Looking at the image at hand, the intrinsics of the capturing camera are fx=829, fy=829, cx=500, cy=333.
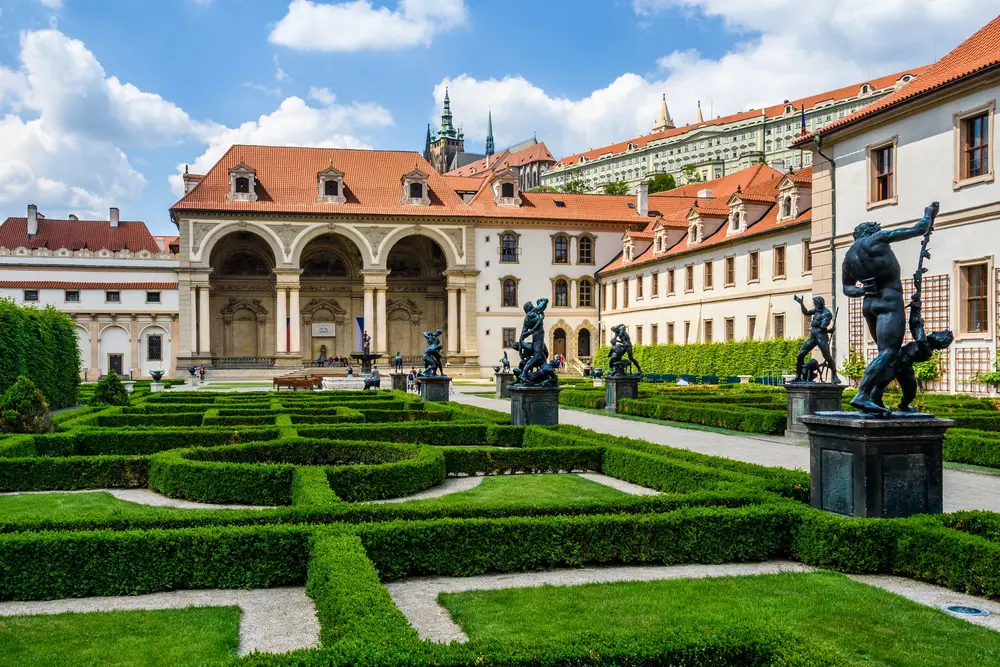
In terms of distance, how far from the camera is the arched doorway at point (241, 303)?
55.5 meters

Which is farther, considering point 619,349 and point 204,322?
point 204,322

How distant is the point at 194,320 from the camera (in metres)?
50.6

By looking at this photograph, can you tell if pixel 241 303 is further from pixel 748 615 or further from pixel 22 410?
pixel 748 615

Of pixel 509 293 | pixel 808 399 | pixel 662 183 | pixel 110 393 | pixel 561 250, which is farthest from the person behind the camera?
pixel 662 183

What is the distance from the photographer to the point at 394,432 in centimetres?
1438

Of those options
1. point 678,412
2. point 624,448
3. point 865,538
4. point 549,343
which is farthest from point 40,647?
point 549,343

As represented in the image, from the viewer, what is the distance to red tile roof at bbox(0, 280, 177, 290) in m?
52.7

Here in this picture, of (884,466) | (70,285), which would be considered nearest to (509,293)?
(70,285)

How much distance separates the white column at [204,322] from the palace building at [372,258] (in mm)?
74

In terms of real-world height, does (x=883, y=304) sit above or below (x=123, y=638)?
above

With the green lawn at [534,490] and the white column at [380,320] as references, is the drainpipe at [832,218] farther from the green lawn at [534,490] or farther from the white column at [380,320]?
the white column at [380,320]

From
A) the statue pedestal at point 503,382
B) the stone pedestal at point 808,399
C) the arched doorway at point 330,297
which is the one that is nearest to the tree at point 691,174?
the arched doorway at point 330,297

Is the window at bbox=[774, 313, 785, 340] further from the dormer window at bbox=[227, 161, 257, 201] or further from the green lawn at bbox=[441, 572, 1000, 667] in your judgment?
the dormer window at bbox=[227, 161, 257, 201]

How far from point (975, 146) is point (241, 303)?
151 ft
